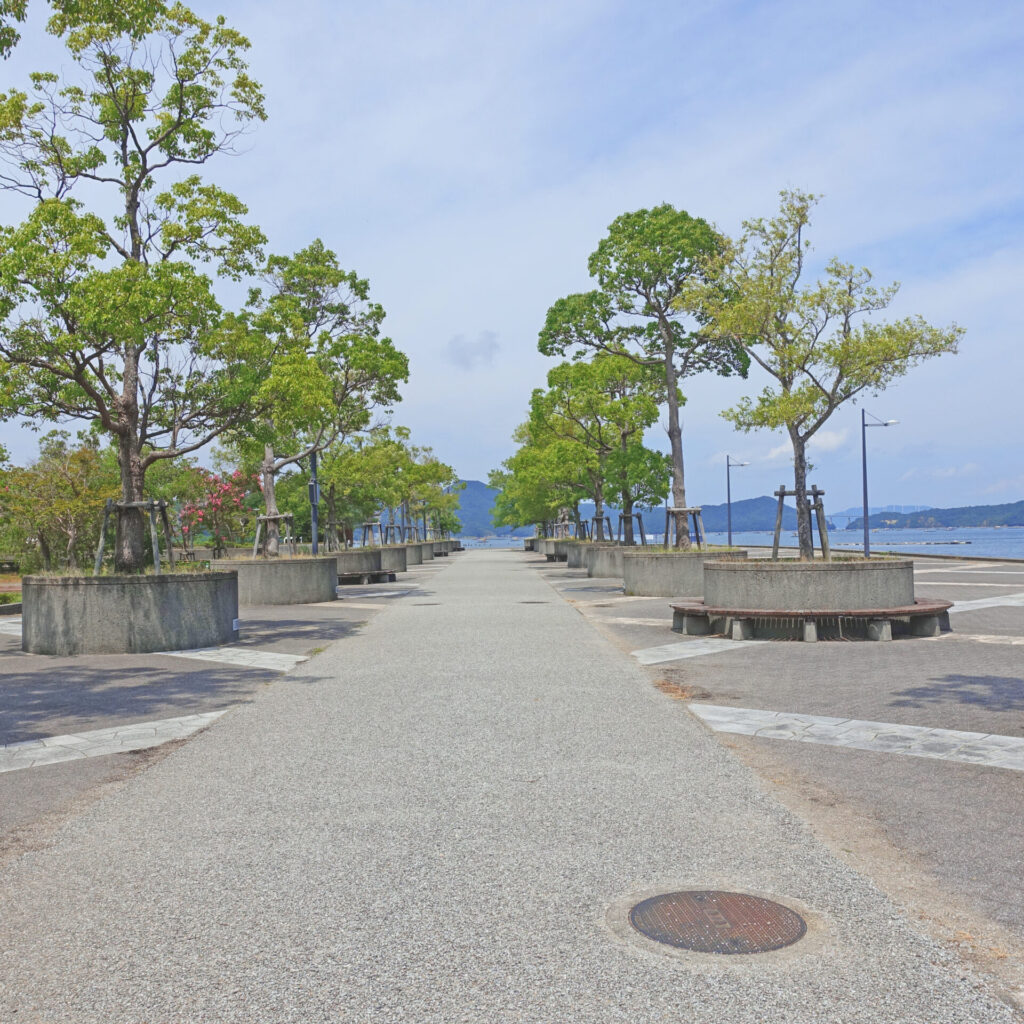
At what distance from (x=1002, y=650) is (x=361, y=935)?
10.3 meters

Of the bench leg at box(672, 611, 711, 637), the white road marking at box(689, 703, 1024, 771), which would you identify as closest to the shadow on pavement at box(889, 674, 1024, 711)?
the white road marking at box(689, 703, 1024, 771)

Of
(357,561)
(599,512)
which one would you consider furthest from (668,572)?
(599,512)

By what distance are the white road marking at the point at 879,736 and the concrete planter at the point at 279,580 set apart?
1625 cm

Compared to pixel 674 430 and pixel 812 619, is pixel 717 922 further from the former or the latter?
pixel 674 430

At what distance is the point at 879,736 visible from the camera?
23.6 ft

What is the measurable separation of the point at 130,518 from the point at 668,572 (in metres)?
12.4

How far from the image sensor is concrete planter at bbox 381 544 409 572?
138 ft

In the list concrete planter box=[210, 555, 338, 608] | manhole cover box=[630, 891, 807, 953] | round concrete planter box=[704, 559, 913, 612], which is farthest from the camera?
concrete planter box=[210, 555, 338, 608]

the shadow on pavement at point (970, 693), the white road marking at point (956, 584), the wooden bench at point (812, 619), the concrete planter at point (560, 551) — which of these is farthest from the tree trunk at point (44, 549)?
the shadow on pavement at point (970, 693)

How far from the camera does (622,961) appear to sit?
350 centimetres

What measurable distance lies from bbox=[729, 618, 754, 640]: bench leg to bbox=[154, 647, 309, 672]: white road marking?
6004 mm

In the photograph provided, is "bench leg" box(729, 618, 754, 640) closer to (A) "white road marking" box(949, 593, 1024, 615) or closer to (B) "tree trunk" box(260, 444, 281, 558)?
(A) "white road marking" box(949, 593, 1024, 615)

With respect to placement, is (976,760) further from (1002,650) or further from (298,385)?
(298,385)

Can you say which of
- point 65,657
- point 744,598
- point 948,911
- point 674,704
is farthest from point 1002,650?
point 65,657
